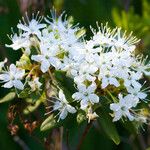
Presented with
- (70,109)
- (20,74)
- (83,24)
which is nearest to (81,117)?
(70,109)

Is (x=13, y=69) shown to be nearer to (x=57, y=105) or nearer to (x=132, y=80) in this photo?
(x=57, y=105)

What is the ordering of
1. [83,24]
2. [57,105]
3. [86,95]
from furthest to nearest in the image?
[83,24] < [57,105] < [86,95]

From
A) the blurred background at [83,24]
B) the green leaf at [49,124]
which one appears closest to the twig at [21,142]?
the blurred background at [83,24]

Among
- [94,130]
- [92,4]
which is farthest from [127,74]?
[92,4]

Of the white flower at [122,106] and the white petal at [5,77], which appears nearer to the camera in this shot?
the white flower at [122,106]

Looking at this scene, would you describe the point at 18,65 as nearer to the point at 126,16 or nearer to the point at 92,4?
the point at 126,16

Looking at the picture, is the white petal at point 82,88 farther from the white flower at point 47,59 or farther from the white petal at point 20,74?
the white petal at point 20,74

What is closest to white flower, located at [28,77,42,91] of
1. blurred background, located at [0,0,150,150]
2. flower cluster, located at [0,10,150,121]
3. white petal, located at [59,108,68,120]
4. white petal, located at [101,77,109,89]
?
flower cluster, located at [0,10,150,121]
